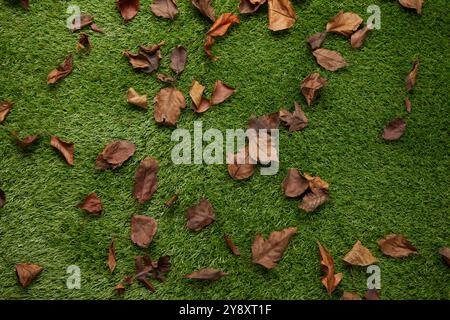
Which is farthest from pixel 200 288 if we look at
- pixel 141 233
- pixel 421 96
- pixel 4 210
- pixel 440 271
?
pixel 421 96

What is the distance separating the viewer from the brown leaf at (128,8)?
2691 mm

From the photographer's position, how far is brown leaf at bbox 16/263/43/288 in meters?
2.33

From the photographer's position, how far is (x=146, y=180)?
249cm

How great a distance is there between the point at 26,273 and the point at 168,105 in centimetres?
118

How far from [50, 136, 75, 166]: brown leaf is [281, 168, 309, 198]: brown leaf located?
120 centimetres

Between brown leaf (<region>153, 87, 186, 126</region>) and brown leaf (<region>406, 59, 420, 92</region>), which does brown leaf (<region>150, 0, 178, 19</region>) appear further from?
brown leaf (<region>406, 59, 420, 92</region>)

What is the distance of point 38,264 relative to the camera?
2.38m

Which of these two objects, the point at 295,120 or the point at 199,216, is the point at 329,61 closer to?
the point at 295,120

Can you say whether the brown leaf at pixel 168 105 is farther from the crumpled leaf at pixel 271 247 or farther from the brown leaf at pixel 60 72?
the crumpled leaf at pixel 271 247

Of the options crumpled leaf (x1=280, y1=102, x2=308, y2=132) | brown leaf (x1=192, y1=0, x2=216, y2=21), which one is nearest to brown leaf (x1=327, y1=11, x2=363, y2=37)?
crumpled leaf (x1=280, y1=102, x2=308, y2=132)

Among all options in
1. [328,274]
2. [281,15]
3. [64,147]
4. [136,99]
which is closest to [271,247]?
[328,274]

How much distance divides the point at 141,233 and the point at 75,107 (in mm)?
829

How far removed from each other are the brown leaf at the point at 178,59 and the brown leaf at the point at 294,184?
880 millimetres
